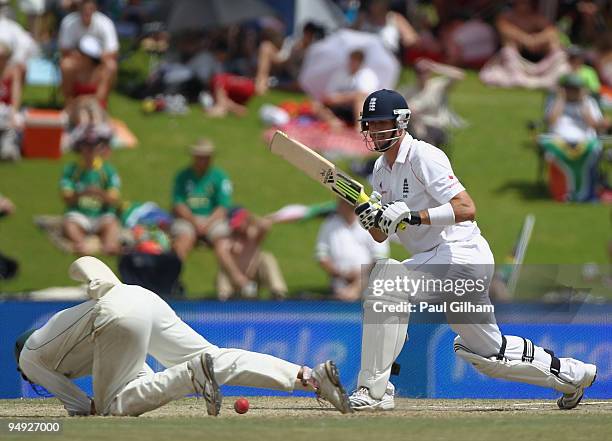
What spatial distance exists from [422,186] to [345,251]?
540 centimetres

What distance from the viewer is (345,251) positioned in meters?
13.6

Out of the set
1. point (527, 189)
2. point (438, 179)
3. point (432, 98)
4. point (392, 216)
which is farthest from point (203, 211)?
point (392, 216)

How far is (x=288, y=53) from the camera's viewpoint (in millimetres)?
18594

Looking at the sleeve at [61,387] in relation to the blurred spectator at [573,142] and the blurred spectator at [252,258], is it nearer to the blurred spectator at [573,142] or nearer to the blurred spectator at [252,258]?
the blurred spectator at [252,258]

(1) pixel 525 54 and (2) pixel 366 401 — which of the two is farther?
(1) pixel 525 54

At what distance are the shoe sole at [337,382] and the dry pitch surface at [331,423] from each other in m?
0.07

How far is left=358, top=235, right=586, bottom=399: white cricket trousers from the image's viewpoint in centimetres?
809

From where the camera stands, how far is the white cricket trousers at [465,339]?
8094 millimetres

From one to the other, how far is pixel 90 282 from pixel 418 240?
207cm

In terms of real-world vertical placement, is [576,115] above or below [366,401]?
above

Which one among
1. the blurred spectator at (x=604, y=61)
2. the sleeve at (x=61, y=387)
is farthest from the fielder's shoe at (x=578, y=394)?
the blurred spectator at (x=604, y=61)

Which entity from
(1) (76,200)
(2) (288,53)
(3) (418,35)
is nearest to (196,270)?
(1) (76,200)

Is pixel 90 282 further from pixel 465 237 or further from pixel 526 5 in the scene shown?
pixel 526 5

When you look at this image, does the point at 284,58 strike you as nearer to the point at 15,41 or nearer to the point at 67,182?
the point at 15,41
